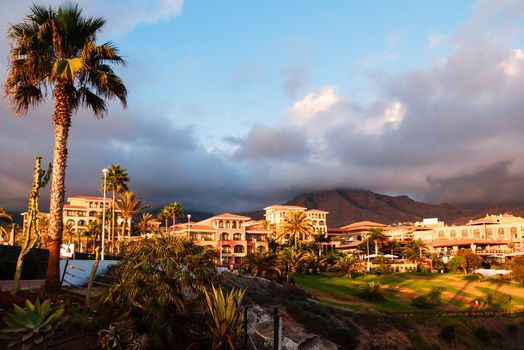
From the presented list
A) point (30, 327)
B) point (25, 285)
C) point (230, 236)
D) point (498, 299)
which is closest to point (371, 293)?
point (498, 299)

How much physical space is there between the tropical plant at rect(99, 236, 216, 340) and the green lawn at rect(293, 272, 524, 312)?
93.0 ft

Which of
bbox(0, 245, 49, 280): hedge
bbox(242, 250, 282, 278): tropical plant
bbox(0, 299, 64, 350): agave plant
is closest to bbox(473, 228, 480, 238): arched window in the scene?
bbox(242, 250, 282, 278): tropical plant

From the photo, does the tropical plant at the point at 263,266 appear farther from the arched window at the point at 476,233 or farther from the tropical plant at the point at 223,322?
the arched window at the point at 476,233

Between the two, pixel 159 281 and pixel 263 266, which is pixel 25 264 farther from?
pixel 263 266

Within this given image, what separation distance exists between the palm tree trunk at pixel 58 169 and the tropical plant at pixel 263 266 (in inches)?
1264

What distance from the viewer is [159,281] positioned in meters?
16.0

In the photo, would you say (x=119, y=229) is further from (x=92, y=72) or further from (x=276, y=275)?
(x=92, y=72)

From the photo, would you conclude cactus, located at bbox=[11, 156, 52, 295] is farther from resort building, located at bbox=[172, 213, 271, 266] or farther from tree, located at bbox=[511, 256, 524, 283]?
resort building, located at bbox=[172, 213, 271, 266]

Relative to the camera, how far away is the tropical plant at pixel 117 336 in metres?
13.8

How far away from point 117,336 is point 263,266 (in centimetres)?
3880

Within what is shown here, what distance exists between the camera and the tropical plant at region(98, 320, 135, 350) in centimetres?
1376

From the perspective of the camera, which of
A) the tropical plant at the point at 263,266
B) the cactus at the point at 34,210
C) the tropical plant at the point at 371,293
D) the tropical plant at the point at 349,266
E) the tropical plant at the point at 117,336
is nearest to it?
the tropical plant at the point at 117,336

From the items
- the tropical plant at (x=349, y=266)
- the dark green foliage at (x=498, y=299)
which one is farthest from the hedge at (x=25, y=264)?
the dark green foliage at (x=498, y=299)

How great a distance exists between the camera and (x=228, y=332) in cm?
1605
